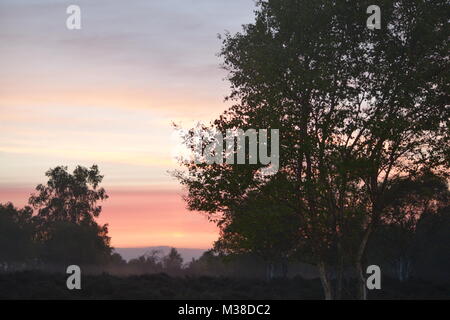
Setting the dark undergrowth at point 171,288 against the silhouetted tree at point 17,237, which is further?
the silhouetted tree at point 17,237

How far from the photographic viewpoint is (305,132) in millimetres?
33719

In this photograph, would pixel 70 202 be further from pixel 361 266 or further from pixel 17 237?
pixel 361 266

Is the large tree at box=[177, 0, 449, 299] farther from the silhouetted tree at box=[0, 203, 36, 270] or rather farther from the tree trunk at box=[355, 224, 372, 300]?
the silhouetted tree at box=[0, 203, 36, 270]

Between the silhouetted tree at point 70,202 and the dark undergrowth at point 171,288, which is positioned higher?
the silhouetted tree at point 70,202

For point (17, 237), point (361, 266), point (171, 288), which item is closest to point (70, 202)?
point (17, 237)

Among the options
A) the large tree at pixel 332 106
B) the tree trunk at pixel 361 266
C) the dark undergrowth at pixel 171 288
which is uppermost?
the large tree at pixel 332 106

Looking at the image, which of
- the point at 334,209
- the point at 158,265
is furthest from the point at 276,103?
the point at 158,265

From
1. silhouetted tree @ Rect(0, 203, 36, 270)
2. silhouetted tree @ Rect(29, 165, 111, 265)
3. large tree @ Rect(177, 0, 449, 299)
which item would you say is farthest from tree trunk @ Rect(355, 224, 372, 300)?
silhouetted tree @ Rect(0, 203, 36, 270)

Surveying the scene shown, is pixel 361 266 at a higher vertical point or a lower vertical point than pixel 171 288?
higher

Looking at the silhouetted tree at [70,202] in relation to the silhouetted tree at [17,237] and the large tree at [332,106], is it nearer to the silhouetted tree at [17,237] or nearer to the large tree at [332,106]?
the silhouetted tree at [17,237]

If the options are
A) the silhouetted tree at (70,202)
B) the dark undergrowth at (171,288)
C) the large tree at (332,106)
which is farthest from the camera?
the silhouetted tree at (70,202)

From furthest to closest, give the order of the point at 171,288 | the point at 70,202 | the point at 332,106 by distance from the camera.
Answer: the point at 70,202 < the point at 171,288 < the point at 332,106

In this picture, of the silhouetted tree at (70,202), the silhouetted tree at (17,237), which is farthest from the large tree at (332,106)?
the silhouetted tree at (17,237)

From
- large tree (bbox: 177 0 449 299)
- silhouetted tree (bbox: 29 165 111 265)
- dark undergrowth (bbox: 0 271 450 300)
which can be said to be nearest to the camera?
large tree (bbox: 177 0 449 299)
